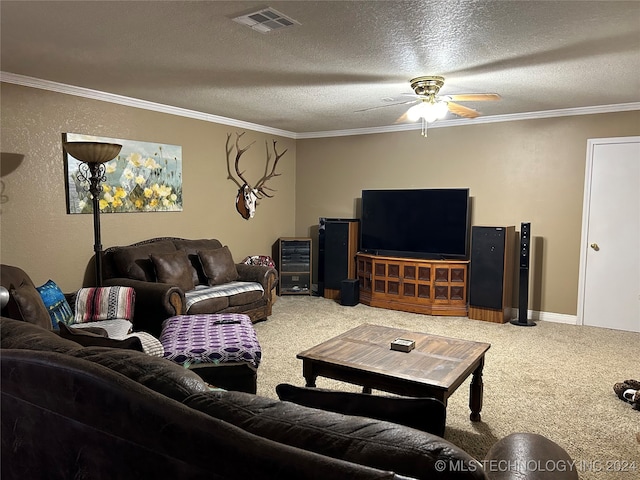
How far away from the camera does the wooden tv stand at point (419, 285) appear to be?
5465 millimetres

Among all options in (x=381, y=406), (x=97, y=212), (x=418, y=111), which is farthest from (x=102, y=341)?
(x=418, y=111)

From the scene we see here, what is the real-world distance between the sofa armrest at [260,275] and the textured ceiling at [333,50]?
1.86 m

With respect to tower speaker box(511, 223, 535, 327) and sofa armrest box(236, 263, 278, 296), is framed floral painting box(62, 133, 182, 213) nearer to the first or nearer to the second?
sofa armrest box(236, 263, 278, 296)

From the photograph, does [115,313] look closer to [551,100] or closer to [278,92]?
[278,92]

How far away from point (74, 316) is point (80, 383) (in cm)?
273

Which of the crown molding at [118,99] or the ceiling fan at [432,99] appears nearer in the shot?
the ceiling fan at [432,99]

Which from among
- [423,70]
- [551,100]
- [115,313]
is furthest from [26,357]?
[551,100]

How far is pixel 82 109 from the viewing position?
4262mm

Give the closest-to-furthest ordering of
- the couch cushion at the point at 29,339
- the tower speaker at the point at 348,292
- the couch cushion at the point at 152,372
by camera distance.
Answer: the couch cushion at the point at 152,372 < the couch cushion at the point at 29,339 < the tower speaker at the point at 348,292

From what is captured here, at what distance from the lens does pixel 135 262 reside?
4.40 meters

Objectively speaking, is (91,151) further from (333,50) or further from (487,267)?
(487,267)

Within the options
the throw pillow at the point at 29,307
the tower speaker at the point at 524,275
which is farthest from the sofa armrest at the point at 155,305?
the tower speaker at the point at 524,275

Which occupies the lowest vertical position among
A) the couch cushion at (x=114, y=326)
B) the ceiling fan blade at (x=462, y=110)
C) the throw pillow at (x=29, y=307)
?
the couch cushion at (x=114, y=326)

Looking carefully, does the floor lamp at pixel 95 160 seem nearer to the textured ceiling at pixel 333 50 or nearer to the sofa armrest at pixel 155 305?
the sofa armrest at pixel 155 305
